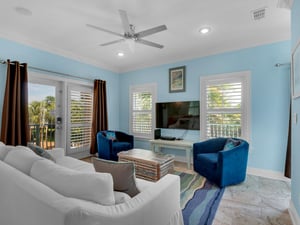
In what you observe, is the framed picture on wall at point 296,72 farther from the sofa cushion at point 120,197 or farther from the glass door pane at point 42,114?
the glass door pane at point 42,114

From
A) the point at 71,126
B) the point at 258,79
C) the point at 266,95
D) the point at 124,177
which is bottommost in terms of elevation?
the point at 124,177

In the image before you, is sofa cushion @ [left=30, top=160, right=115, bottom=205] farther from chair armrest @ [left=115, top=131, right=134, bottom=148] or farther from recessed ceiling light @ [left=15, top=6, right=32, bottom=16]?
chair armrest @ [left=115, top=131, right=134, bottom=148]

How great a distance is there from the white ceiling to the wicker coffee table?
2266mm

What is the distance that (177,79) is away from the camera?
441 centimetres

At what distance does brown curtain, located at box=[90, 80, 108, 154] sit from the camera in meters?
4.57

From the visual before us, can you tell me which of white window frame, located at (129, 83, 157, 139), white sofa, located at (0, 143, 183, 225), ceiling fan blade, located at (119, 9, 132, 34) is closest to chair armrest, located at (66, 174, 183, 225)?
white sofa, located at (0, 143, 183, 225)

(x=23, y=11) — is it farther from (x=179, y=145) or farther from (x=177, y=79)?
(x=179, y=145)

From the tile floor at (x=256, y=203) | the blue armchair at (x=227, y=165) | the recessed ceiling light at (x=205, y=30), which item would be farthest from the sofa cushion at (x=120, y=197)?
the recessed ceiling light at (x=205, y=30)

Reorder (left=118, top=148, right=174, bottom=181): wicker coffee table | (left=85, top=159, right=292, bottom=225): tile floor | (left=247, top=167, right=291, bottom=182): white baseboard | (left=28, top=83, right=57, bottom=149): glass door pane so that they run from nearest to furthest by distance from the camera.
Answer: (left=85, top=159, right=292, bottom=225): tile floor, (left=118, top=148, right=174, bottom=181): wicker coffee table, (left=247, top=167, right=291, bottom=182): white baseboard, (left=28, top=83, right=57, bottom=149): glass door pane

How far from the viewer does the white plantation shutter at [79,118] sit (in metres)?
4.26

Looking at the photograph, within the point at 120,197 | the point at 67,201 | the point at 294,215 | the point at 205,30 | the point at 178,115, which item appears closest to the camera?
the point at 67,201

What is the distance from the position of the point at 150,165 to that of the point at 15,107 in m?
2.72

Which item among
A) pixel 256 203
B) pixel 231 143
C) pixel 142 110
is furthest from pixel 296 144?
pixel 142 110

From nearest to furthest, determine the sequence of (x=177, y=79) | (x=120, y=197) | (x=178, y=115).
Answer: (x=120, y=197), (x=178, y=115), (x=177, y=79)
